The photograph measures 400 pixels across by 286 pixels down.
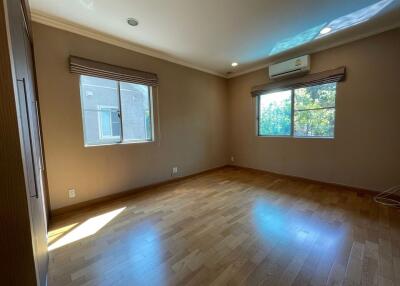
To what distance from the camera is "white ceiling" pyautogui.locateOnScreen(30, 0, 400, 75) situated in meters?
2.02

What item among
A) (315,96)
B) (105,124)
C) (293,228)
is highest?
(315,96)

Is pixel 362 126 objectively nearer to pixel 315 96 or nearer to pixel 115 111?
pixel 315 96

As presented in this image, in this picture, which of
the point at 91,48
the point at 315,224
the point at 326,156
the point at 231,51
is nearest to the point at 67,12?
the point at 91,48

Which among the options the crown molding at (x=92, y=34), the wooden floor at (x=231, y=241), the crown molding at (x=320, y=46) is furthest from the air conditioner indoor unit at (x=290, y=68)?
the wooden floor at (x=231, y=241)

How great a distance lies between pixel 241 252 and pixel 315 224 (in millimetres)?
1111

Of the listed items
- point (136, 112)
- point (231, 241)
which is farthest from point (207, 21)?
point (231, 241)

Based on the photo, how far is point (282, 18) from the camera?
229 centimetres

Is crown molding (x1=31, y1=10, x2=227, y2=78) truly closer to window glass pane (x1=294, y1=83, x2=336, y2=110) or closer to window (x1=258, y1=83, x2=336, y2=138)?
window (x1=258, y1=83, x2=336, y2=138)

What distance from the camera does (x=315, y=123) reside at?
3.46 metres

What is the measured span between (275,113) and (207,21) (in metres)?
2.58

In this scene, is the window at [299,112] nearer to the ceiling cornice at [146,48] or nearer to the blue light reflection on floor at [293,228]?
the ceiling cornice at [146,48]

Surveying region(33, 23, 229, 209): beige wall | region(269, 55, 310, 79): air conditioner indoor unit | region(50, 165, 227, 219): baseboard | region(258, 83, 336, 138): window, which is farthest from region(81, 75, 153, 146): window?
region(258, 83, 336, 138): window

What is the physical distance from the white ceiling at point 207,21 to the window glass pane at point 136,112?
72cm

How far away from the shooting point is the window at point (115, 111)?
8.79ft
